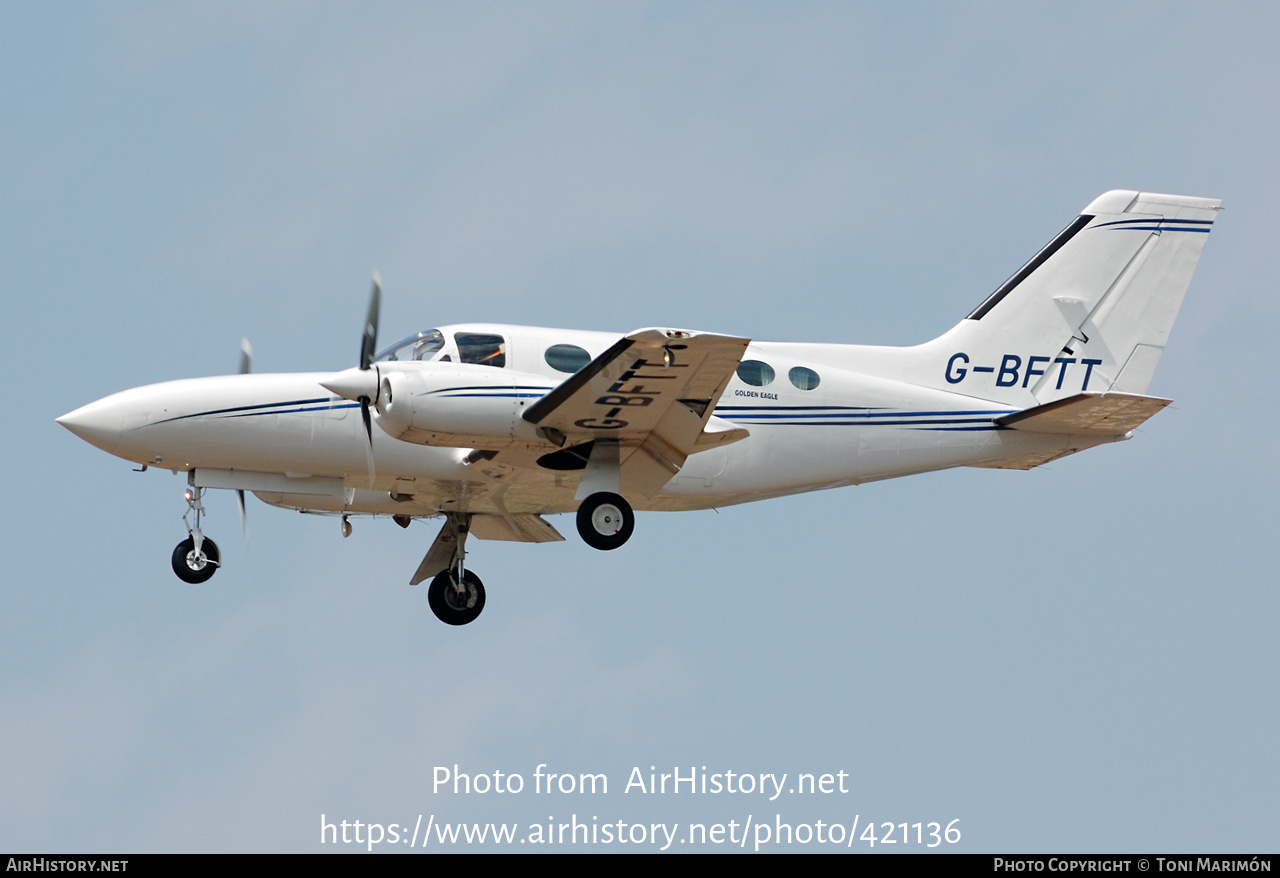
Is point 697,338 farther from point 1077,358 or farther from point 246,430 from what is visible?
point 1077,358

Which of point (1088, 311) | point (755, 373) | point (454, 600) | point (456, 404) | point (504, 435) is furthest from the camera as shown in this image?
point (1088, 311)

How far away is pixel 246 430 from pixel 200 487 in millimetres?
946

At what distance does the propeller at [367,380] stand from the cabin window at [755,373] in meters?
4.34

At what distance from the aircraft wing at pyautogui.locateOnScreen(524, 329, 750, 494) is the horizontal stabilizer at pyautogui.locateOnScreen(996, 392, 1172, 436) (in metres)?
3.86

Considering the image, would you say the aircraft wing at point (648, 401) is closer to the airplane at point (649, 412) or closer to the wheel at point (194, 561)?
the airplane at point (649, 412)

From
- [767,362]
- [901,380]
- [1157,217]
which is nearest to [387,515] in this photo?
[767,362]

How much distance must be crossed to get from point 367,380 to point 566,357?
2375 mm

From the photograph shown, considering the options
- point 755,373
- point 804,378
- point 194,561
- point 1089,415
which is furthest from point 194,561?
point 1089,415

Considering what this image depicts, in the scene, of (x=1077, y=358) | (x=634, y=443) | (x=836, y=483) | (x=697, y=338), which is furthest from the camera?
(x=1077, y=358)

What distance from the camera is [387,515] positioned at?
2006 cm

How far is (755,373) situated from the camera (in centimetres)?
1852

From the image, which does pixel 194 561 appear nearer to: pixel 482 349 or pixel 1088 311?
pixel 482 349

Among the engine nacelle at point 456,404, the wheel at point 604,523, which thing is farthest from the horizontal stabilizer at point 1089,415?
the engine nacelle at point 456,404

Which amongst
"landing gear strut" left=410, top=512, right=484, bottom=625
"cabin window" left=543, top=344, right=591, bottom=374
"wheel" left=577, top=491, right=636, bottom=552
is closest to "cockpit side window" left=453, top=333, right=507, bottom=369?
"cabin window" left=543, top=344, right=591, bottom=374
